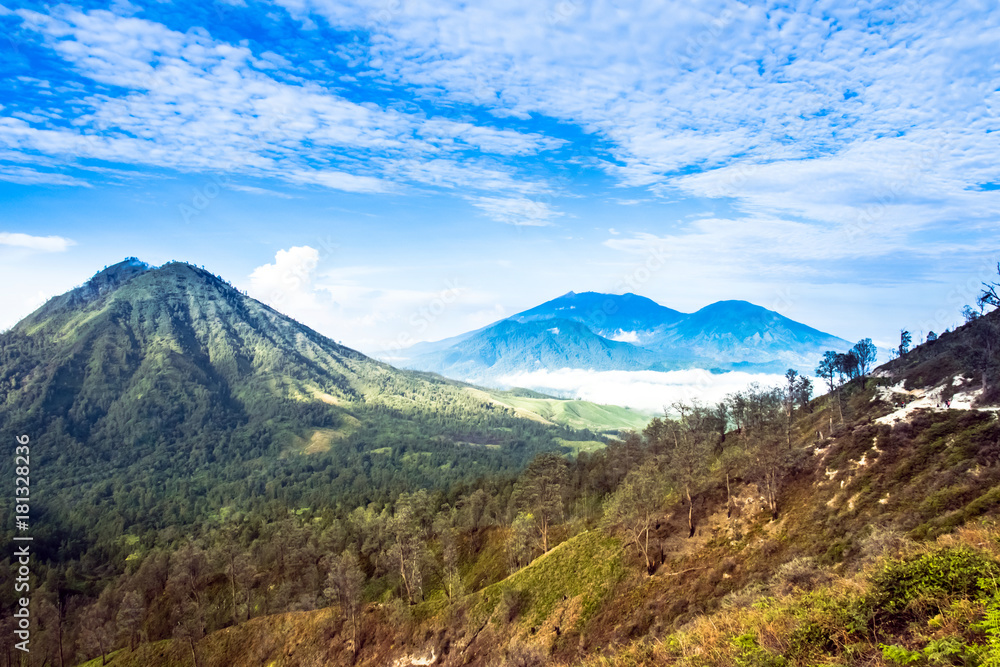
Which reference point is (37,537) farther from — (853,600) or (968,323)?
(968,323)

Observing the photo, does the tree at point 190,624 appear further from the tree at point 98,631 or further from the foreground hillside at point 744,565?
the tree at point 98,631

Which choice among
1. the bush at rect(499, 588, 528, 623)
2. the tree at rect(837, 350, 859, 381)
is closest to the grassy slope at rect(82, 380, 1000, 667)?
the bush at rect(499, 588, 528, 623)

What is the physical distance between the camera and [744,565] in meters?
42.4

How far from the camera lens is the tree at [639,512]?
51.5 meters

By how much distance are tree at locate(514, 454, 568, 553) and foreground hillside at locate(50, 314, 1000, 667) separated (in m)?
0.45

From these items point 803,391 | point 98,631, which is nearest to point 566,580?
point 803,391

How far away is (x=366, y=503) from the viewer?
141000 mm

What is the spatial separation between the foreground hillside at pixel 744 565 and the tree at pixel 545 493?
0.45 meters

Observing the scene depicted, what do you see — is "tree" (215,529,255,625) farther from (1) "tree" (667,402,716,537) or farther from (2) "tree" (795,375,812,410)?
(2) "tree" (795,375,812,410)

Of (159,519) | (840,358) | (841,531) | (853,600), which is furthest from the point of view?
(159,519)

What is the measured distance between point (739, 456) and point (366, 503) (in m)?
111

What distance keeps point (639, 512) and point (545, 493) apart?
23.4 meters

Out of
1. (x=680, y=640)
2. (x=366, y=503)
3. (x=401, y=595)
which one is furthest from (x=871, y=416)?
(x=366, y=503)

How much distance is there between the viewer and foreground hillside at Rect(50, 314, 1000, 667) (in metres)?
16.4
